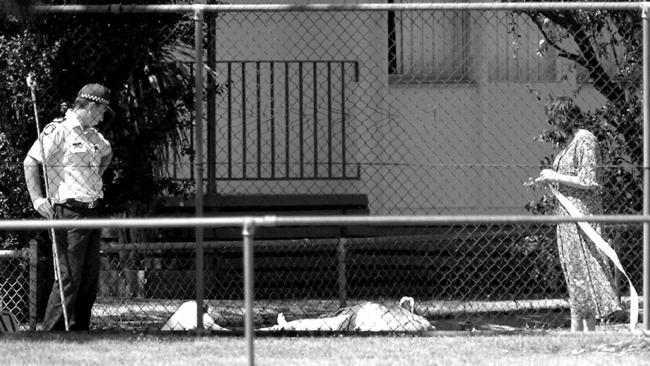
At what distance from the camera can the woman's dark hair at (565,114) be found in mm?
9531

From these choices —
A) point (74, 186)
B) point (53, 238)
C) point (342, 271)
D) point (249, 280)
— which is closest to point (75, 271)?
point (53, 238)

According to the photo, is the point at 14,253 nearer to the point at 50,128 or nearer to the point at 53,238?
the point at 53,238

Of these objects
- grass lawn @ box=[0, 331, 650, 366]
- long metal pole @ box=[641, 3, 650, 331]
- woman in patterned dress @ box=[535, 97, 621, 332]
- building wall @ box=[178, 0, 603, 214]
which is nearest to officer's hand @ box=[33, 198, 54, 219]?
grass lawn @ box=[0, 331, 650, 366]

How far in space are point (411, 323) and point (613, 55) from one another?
2983 millimetres

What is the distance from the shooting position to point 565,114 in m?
9.64

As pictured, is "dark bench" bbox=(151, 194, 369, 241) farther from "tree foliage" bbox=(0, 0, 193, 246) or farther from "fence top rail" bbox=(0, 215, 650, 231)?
"fence top rail" bbox=(0, 215, 650, 231)

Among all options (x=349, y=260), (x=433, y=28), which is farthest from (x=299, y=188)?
(x=433, y=28)

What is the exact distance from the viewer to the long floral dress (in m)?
9.12

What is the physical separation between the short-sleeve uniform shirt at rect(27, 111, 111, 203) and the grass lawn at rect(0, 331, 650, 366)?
37.3 inches

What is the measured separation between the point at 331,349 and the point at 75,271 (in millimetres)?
1807

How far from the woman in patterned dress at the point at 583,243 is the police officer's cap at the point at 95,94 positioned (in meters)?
2.95

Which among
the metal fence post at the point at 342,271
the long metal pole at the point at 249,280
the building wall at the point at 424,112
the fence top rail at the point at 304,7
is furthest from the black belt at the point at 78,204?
the building wall at the point at 424,112

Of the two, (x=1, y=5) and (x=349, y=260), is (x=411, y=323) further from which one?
(x=1, y=5)

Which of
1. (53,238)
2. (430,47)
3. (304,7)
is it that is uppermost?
(304,7)
